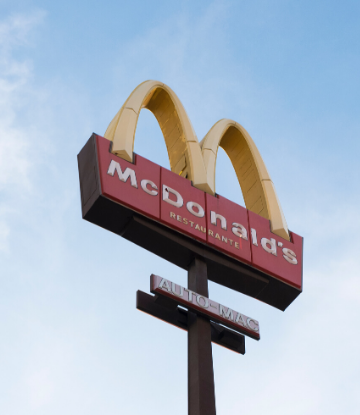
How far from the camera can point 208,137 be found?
60.7 ft

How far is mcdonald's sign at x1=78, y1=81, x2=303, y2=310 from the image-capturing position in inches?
600

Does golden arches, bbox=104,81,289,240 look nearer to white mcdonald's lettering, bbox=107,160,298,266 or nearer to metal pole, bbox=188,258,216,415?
white mcdonald's lettering, bbox=107,160,298,266

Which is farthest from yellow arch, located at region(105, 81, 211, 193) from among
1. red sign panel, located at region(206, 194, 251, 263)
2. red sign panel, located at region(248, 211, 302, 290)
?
red sign panel, located at region(248, 211, 302, 290)

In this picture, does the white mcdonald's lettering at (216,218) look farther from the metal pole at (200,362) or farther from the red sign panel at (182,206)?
the metal pole at (200,362)

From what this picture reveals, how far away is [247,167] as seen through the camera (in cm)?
1962

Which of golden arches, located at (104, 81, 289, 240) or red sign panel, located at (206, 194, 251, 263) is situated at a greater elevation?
golden arches, located at (104, 81, 289, 240)

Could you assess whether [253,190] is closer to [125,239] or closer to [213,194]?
[213,194]

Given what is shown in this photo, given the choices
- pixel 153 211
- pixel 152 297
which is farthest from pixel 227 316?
pixel 153 211

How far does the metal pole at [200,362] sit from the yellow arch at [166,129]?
2905mm

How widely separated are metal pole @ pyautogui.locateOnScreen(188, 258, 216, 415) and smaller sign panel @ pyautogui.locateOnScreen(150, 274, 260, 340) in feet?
0.96

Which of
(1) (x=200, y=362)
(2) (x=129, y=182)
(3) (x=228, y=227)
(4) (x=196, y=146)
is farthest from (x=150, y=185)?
(1) (x=200, y=362)

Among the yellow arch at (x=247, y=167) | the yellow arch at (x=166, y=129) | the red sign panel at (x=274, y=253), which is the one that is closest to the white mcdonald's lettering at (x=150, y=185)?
the yellow arch at (x=166, y=129)

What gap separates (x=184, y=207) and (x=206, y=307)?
2.67 m

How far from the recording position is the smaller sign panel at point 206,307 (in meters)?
14.1
